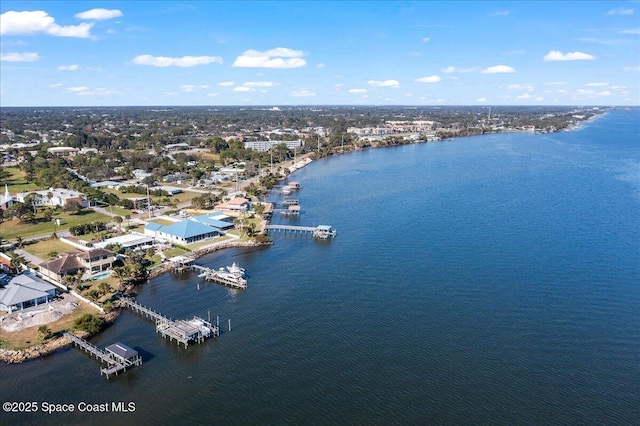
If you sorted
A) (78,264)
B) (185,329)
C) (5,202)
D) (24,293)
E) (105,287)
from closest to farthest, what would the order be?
1. (185,329)
2. (24,293)
3. (105,287)
4. (78,264)
5. (5,202)

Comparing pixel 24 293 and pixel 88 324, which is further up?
pixel 24 293

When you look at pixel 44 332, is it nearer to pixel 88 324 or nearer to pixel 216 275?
pixel 88 324

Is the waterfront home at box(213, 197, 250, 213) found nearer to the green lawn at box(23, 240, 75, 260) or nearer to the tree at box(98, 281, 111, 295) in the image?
the green lawn at box(23, 240, 75, 260)

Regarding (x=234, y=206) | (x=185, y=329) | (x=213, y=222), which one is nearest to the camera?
(x=185, y=329)

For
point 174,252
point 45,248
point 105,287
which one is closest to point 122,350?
point 105,287

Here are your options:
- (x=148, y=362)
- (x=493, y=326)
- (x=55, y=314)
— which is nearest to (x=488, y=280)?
(x=493, y=326)
